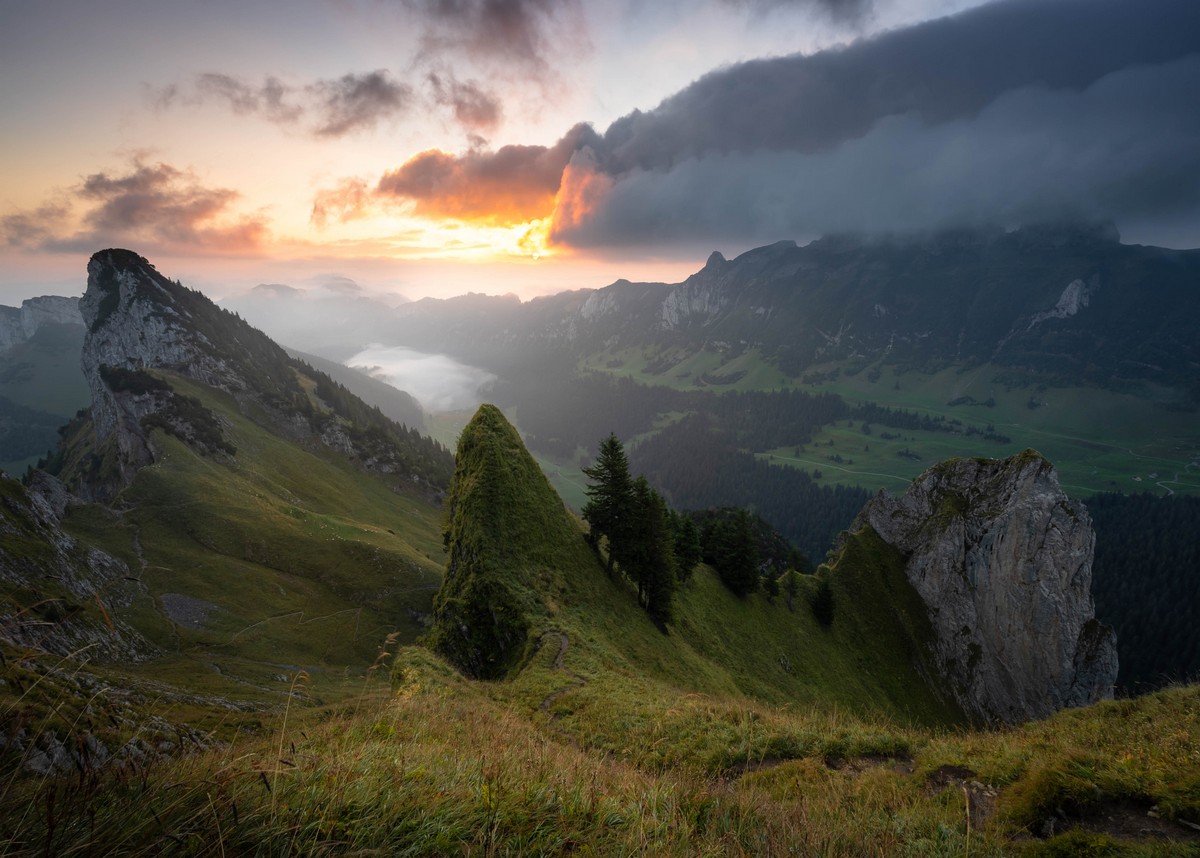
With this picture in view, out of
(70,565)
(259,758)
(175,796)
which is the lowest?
(70,565)

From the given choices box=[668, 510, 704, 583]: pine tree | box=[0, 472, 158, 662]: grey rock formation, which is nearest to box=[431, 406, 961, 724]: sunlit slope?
box=[668, 510, 704, 583]: pine tree

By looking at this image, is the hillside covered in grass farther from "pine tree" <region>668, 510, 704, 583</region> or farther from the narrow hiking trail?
"pine tree" <region>668, 510, 704, 583</region>

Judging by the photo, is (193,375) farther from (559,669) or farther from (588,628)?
(559,669)

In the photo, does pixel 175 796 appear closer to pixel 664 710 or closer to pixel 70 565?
pixel 664 710

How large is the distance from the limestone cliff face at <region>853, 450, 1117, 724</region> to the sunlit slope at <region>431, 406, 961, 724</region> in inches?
391

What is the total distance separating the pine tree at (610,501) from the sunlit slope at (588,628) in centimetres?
182

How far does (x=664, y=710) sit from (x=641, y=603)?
23046 mm

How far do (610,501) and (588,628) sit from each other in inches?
475

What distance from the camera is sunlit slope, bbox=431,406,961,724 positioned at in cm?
2219

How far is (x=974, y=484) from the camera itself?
71188mm

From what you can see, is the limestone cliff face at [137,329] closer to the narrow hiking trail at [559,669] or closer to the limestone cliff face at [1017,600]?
the narrow hiking trail at [559,669]

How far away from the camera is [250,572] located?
5525cm

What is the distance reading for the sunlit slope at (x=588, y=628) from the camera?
22188mm

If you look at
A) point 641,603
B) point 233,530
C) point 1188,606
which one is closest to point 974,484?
point 641,603
